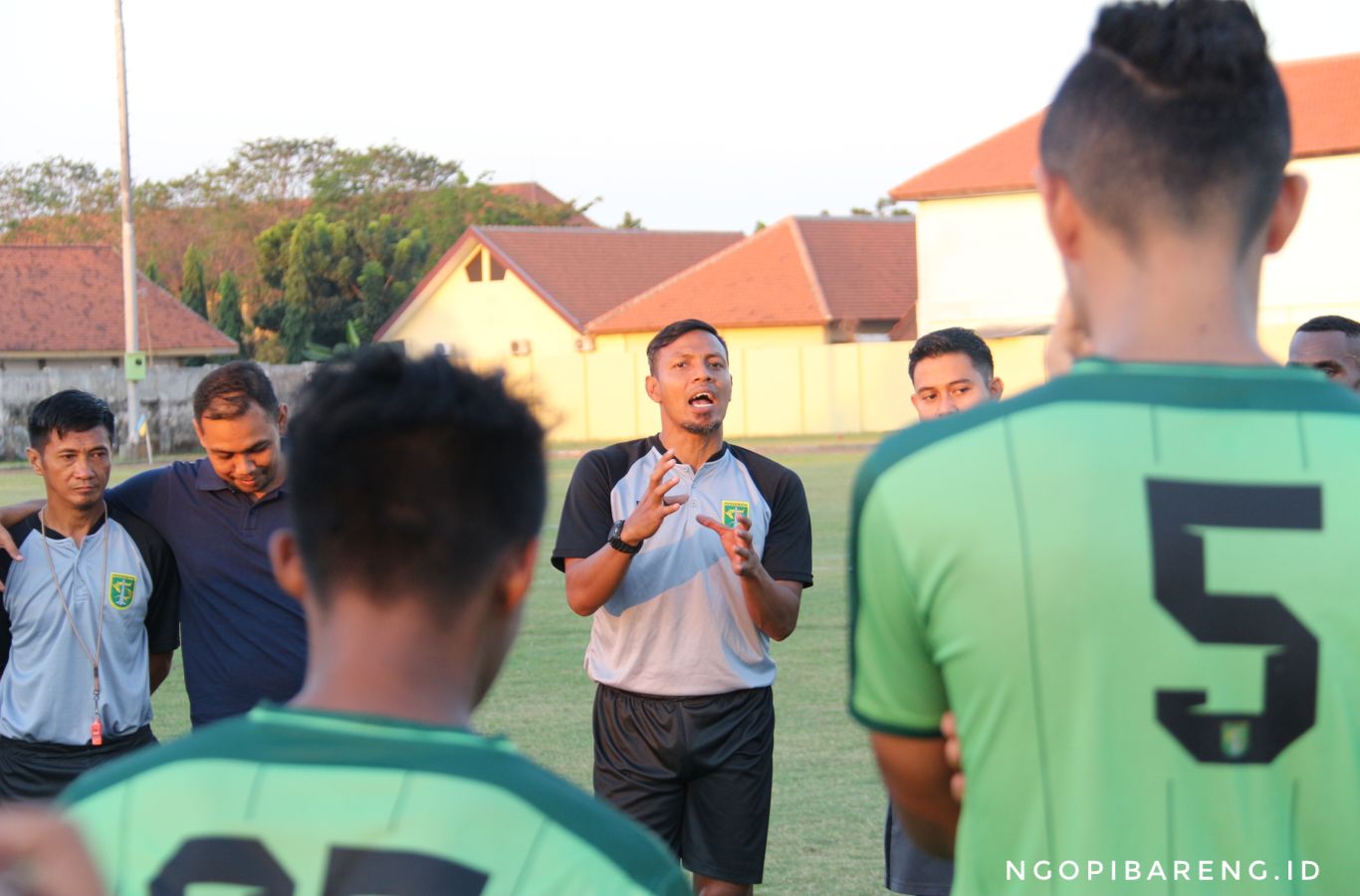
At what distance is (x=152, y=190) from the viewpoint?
76625mm

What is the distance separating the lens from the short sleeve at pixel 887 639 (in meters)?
2.16

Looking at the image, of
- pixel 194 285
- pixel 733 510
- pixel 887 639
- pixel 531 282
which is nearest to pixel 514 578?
pixel 887 639

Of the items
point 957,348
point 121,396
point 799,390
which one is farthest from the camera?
point 799,390

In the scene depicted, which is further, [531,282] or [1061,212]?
[531,282]

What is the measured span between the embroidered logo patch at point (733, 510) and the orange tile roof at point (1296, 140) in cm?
3845

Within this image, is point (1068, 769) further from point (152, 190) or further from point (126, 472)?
point (152, 190)

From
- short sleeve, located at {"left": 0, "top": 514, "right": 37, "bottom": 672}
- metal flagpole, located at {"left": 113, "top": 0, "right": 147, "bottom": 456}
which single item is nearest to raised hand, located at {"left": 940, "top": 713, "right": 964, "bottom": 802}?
short sleeve, located at {"left": 0, "top": 514, "right": 37, "bottom": 672}

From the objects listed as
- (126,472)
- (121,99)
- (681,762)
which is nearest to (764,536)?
(681,762)

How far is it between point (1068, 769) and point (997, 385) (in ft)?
14.0

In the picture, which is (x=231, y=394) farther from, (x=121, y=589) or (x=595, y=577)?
(x=595, y=577)

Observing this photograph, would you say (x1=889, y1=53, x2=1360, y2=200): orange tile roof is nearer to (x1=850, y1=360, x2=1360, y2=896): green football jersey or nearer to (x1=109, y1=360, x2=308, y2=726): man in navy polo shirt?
(x1=109, y1=360, x2=308, y2=726): man in navy polo shirt

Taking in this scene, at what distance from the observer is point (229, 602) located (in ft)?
17.0

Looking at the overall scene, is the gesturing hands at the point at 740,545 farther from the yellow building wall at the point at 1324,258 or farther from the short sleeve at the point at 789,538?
the yellow building wall at the point at 1324,258

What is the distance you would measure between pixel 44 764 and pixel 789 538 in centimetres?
271
